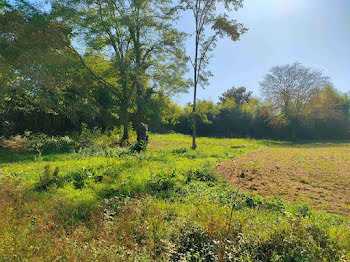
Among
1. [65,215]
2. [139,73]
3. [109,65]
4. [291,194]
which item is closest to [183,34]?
[139,73]

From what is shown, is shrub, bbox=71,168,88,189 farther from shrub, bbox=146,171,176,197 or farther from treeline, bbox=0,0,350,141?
treeline, bbox=0,0,350,141

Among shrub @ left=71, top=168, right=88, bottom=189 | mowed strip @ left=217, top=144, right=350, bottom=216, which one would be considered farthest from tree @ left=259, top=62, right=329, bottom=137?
shrub @ left=71, top=168, right=88, bottom=189

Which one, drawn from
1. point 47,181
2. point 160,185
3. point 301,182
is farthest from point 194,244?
point 301,182

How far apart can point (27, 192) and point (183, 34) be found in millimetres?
11477

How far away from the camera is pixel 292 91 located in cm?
2441

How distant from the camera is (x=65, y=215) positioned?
9.85ft

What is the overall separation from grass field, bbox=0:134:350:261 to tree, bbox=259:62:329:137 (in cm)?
2125

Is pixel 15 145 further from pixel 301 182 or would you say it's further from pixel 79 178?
pixel 301 182

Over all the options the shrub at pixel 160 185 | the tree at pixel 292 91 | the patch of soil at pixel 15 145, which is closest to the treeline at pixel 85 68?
the patch of soil at pixel 15 145

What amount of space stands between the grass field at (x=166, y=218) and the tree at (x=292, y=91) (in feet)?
69.7

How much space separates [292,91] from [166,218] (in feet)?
88.7

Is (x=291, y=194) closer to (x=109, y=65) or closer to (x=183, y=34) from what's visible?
(x=183, y=34)

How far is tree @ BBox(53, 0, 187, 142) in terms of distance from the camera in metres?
10.9

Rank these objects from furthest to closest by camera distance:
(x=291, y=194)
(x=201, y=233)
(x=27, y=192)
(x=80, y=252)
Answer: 1. (x=291, y=194)
2. (x=27, y=192)
3. (x=201, y=233)
4. (x=80, y=252)
